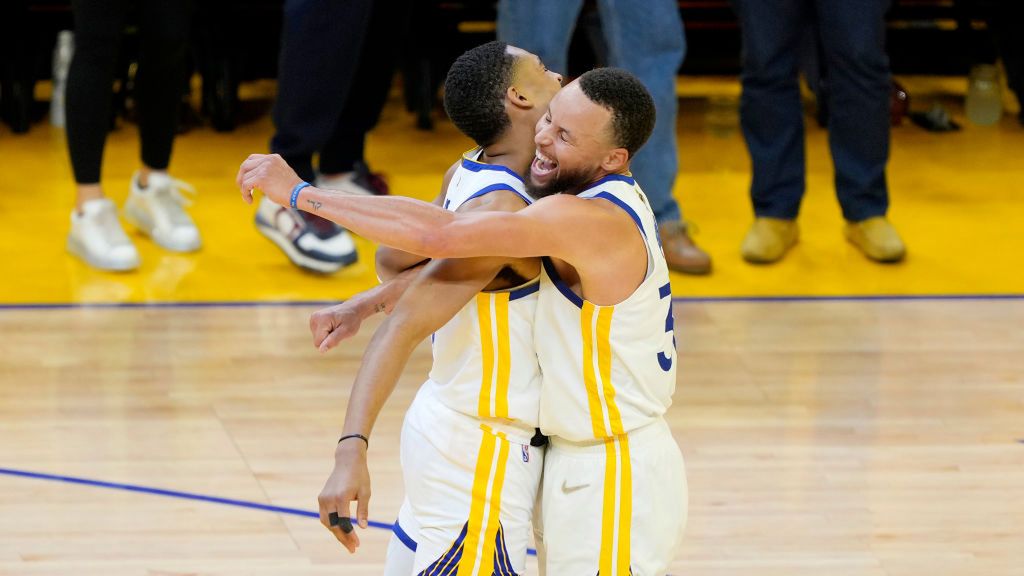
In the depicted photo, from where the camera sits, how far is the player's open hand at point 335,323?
2121mm

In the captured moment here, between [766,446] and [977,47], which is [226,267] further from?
[977,47]

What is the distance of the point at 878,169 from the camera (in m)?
4.66

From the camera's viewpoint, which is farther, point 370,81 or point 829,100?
point 370,81

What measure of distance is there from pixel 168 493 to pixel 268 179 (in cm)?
130

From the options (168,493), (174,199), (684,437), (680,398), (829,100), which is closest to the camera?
(168,493)

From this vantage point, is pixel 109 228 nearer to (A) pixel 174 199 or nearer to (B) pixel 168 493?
(A) pixel 174 199

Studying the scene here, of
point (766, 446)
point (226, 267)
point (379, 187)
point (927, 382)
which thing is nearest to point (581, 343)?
point (766, 446)

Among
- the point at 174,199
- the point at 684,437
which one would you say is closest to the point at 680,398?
the point at 684,437

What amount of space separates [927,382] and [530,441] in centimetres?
193

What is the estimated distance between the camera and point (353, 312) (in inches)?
84.8

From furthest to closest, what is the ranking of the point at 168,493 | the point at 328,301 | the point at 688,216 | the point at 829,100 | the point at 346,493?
the point at 688,216
the point at 829,100
the point at 328,301
the point at 168,493
the point at 346,493

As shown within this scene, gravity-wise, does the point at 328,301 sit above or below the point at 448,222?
below

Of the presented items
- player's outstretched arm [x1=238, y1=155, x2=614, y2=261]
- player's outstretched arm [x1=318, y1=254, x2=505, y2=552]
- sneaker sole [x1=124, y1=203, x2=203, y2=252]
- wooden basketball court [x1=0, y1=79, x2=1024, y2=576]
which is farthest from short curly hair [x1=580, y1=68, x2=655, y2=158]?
sneaker sole [x1=124, y1=203, x2=203, y2=252]

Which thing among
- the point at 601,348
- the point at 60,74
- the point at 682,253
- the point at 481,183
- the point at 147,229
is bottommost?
the point at 60,74
